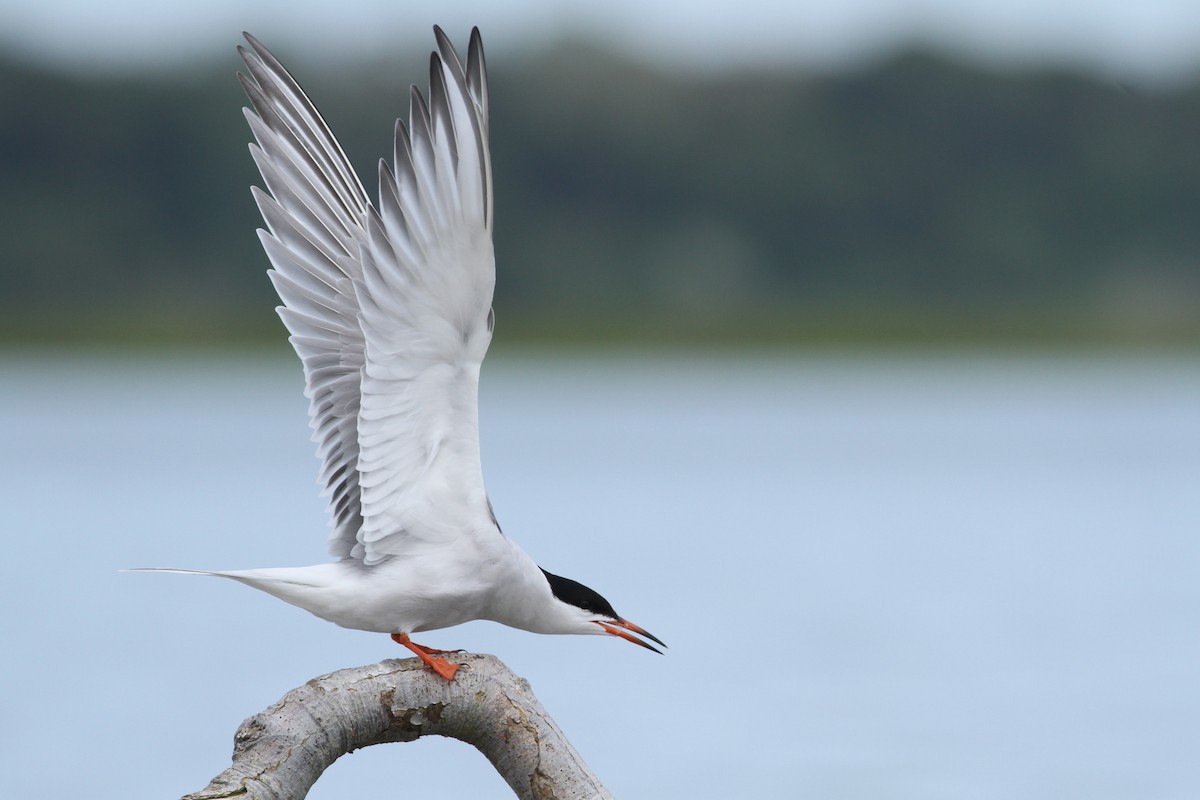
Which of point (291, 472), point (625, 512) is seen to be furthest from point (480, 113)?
point (291, 472)

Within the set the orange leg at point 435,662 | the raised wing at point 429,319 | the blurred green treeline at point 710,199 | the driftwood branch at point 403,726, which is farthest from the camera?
the blurred green treeline at point 710,199

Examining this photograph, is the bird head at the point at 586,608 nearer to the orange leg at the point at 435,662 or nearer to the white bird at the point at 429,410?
the white bird at the point at 429,410

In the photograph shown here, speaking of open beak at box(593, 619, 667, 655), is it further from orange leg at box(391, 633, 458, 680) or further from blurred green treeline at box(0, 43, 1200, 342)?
blurred green treeline at box(0, 43, 1200, 342)

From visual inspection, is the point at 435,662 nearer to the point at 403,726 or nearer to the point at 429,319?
the point at 403,726

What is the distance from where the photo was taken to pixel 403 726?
3.86m

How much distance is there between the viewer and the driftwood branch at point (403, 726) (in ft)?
12.0

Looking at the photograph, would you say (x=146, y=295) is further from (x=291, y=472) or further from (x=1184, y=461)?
(x=1184, y=461)

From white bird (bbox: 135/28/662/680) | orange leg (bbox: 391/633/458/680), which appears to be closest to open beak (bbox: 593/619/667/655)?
white bird (bbox: 135/28/662/680)

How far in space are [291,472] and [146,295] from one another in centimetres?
1877

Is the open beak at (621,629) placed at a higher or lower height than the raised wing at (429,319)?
lower

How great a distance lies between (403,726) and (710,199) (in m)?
49.8

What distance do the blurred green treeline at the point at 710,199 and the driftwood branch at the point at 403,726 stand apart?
1460 inches

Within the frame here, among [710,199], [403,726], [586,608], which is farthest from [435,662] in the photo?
[710,199]

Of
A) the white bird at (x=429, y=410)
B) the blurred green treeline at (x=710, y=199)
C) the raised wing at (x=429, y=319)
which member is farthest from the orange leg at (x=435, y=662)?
the blurred green treeline at (x=710, y=199)
